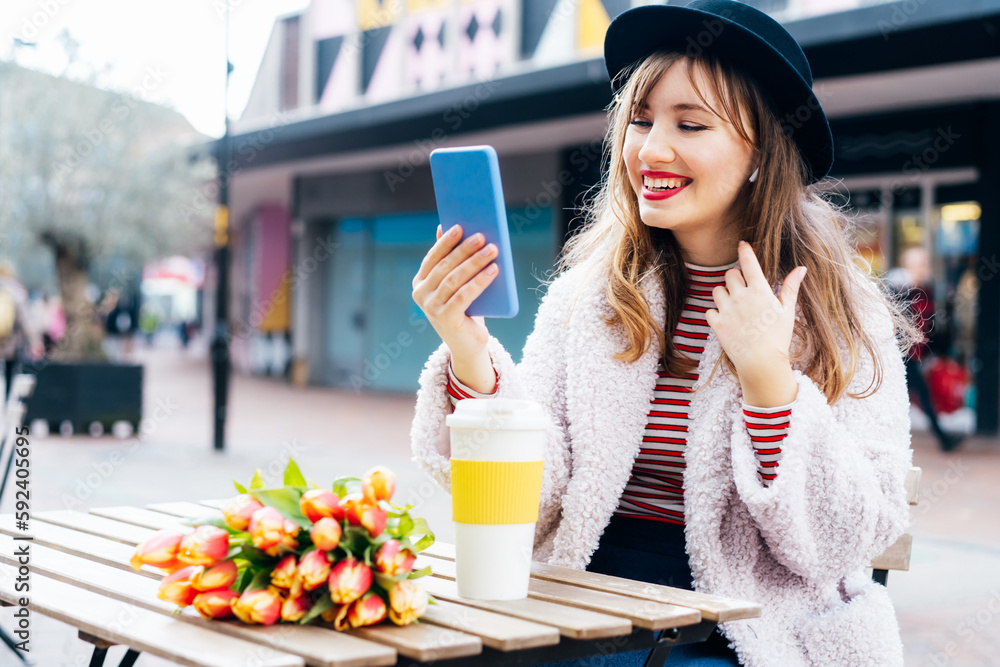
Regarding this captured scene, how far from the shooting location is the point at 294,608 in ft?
4.21

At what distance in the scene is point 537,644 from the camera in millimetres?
1262

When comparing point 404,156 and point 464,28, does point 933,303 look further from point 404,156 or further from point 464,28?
point 404,156

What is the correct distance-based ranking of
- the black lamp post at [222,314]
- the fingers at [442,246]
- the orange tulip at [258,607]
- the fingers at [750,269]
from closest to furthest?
the orange tulip at [258,607] → the fingers at [442,246] → the fingers at [750,269] → the black lamp post at [222,314]

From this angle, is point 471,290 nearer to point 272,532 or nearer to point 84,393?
point 272,532

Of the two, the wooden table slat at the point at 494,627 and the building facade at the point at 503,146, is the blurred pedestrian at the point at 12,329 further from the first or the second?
the wooden table slat at the point at 494,627

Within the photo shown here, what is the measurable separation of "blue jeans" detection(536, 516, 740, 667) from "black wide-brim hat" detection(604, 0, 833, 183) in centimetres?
86

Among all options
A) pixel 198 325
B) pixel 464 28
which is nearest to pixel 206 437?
pixel 464 28

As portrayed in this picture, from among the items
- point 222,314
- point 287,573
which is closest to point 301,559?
point 287,573

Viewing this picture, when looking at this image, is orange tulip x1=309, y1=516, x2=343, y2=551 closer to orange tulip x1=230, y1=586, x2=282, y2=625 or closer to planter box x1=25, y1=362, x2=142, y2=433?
orange tulip x1=230, y1=586, x2=282, y2=625

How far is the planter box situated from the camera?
944 centimetres

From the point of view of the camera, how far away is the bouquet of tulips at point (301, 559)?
126 cm

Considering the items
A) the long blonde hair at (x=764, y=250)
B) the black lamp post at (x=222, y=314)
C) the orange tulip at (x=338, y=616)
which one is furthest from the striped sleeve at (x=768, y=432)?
the black lamp post at (x=222, y=314)

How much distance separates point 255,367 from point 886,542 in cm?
2044

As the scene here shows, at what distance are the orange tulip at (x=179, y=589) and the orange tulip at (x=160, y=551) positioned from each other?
22 millimetres
